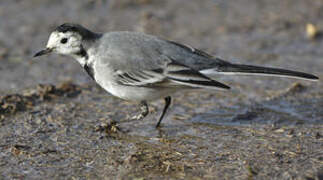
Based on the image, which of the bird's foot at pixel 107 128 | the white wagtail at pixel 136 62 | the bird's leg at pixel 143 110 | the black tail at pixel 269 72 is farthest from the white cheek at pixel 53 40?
the black tail at pixel 269 72

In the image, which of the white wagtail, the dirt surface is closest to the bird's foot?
the dirt surface

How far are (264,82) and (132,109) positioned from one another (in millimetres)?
2314

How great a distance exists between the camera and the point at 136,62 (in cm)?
650

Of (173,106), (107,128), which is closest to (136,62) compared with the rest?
(107,128)

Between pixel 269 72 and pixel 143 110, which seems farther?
pixel 143 110

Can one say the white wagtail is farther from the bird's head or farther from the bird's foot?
the bird's foot

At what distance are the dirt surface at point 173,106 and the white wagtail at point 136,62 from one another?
60 centimetres

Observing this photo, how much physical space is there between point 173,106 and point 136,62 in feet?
4.23

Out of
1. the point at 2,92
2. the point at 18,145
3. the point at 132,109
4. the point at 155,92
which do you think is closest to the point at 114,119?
the point at 132,109

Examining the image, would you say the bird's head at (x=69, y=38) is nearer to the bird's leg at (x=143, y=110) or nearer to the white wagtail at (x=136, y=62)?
the white wagtail at (x=136, y=62)

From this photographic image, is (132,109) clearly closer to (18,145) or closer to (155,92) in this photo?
(155,92)

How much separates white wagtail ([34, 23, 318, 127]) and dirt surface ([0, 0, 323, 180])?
0.60 m

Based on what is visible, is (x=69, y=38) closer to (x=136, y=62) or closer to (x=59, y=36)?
(x=59, y=36)

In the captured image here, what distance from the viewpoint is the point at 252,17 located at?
1091cm
